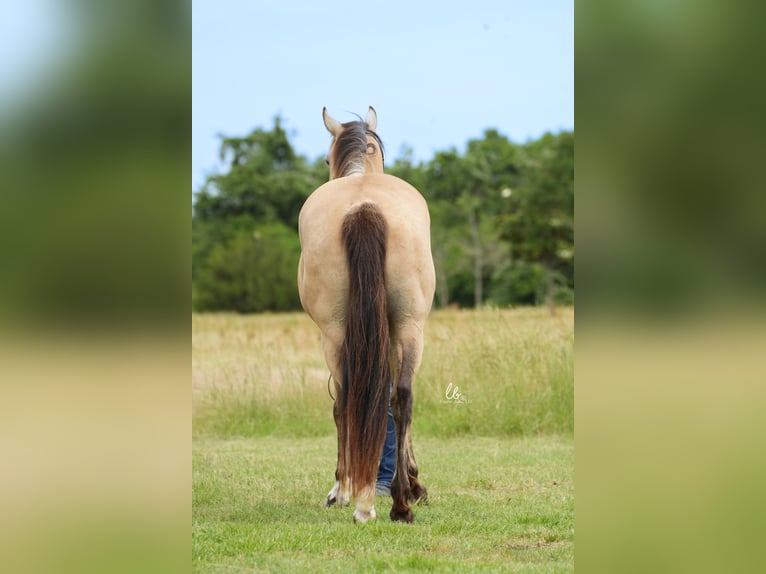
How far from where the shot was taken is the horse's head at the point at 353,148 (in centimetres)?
553

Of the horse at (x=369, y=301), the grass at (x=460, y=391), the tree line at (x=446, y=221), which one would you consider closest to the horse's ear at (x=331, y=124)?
the horse at (x=369, y=301)

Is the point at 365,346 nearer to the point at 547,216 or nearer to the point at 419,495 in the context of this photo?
the point at 419,495

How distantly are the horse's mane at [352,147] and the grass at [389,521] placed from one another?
2.32 m

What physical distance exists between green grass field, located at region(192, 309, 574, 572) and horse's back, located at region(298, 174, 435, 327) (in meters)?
1.28

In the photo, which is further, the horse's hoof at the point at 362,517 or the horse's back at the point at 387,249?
the horse's back at the point at 387,249

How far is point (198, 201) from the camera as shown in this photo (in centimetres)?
2945

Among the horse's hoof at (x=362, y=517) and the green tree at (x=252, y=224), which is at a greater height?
the green tree at (x=252, y=224)

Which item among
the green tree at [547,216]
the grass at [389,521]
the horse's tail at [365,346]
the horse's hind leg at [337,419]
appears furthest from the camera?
the green tree at [547,216]

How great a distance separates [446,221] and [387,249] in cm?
2536

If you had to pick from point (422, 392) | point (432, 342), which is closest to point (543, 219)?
point (432, 342)

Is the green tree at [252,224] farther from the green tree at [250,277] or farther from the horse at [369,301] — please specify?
the horse at [369,301]

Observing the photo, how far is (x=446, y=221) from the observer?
29641 millimetres

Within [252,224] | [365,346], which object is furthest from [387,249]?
[252,224]

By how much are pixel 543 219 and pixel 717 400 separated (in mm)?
25029
